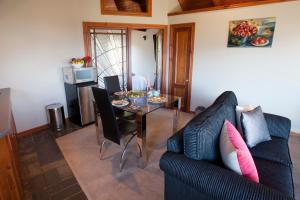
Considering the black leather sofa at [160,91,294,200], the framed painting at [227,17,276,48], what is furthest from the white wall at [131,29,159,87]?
the black leather sofa at [160,91,294,200]

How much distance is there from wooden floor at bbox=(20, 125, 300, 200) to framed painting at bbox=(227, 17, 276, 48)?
68.9 inches

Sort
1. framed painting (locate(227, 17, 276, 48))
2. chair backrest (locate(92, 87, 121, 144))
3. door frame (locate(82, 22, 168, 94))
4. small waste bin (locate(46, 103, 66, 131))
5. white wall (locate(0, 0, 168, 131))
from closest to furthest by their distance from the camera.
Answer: chair backrest (locate(92, 87, 121, 144)) < white wall (locate(0, 0, 168, 131)) < framed painting (locate(227, 17, 276, 48)) < small waste bin (locate(46, 103, 66, 131)) < door frame (locate(82, 22, 168, 94))

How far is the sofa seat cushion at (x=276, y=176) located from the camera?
1.43m

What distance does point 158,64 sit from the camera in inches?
190

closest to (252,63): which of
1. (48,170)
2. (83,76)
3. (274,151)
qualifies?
(274,151)

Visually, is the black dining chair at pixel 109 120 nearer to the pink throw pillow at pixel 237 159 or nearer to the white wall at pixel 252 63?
the pink throw pillow at pixel 237 159

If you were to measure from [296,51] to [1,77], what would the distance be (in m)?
4.68

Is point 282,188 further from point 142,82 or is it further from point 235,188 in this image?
point 142,82

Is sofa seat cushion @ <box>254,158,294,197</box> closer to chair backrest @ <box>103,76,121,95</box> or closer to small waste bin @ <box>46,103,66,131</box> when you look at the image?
chair backrest @ <box>103,76,121,95</box>

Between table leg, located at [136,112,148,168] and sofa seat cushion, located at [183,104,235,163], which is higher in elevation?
sofa seat cushion, located at [183,104,235,163]

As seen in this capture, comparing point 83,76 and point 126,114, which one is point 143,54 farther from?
point 126,114

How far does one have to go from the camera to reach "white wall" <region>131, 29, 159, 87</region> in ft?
14.7

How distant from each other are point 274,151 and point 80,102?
9.81 feet

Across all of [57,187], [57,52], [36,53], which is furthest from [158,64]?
[57,187]
